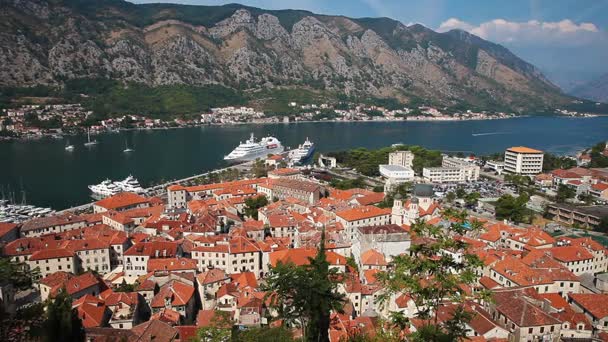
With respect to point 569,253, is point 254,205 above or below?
below

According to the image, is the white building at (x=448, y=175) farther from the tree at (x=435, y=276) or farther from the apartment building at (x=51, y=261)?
the tree at (x=435, y=276)

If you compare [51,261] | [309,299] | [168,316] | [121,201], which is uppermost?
[309,299]

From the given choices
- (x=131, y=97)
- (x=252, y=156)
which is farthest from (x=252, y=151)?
(x=131, y=97)

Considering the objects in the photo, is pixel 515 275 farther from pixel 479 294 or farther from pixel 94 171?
pixel 94 171

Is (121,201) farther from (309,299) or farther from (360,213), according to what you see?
(309,299)

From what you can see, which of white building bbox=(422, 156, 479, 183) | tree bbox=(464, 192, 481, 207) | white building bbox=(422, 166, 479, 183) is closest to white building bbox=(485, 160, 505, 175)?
white building bbox=(422, 156, 479, 183)

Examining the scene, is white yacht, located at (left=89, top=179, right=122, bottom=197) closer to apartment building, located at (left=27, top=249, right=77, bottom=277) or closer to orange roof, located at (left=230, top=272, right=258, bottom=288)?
apartment building, located at (left=27, top=249, right=77, bottom=277)
